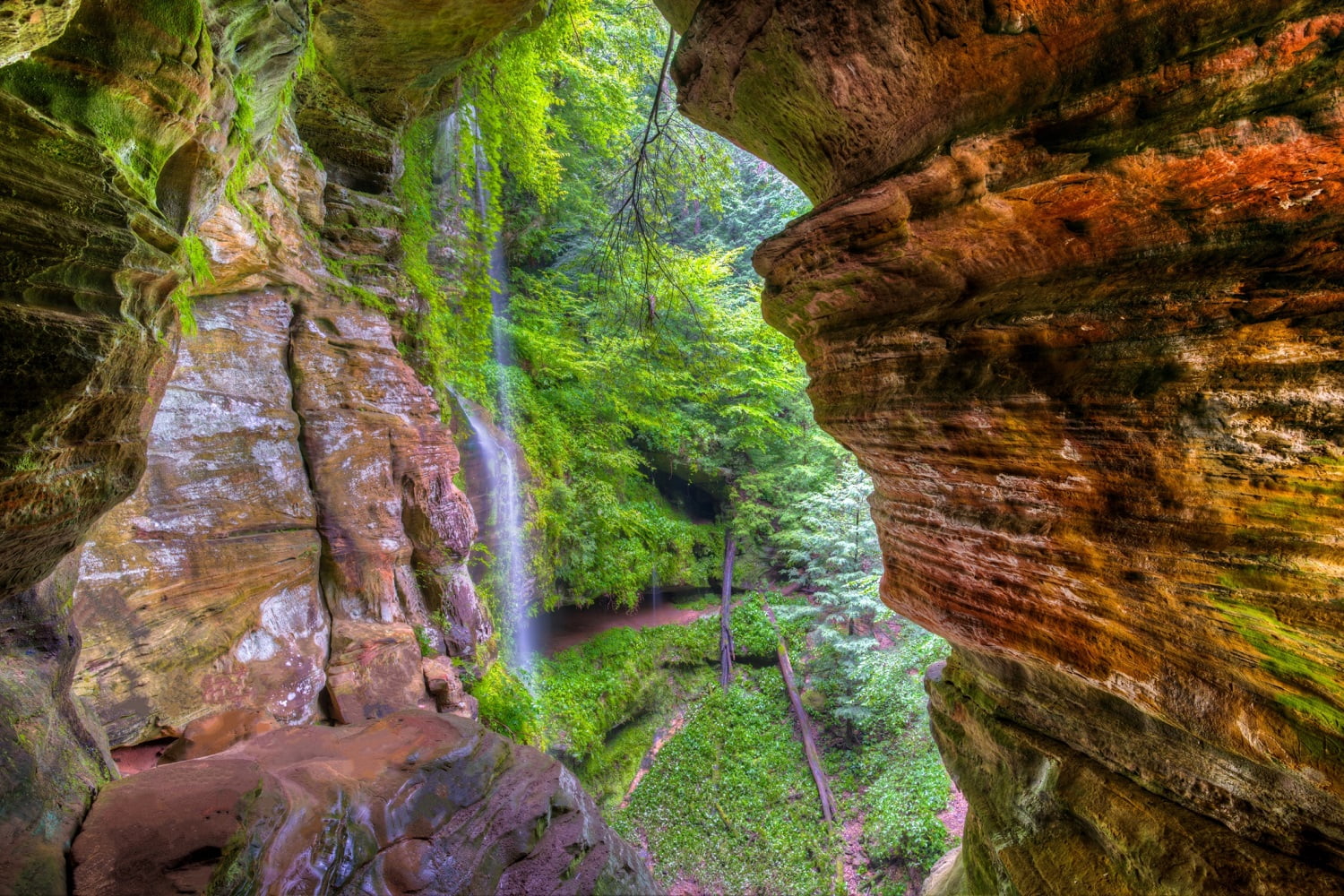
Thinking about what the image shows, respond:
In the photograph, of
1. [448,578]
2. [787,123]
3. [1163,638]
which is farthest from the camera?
Result: [448,578]

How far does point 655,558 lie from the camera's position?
472 inches

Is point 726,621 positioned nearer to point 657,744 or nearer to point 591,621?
point 591,621

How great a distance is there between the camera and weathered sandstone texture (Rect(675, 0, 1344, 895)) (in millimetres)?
1389

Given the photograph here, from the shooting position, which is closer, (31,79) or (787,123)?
(31,79)

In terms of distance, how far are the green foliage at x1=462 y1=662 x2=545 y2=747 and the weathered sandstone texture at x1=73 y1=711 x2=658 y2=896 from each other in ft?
7.84

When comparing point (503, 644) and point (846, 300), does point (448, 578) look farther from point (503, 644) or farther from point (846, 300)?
point (846, 300)

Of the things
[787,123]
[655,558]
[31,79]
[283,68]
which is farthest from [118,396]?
[655,558]

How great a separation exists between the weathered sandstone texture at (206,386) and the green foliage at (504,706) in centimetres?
64

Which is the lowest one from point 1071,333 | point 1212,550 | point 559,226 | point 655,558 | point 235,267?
point 655,558

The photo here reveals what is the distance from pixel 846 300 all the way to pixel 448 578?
18.7 feet

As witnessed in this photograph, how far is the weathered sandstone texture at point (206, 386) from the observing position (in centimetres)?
179

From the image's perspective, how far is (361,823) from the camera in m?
3.10

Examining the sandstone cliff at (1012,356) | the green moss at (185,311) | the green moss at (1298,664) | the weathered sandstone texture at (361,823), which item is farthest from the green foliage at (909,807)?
the green moss at (185,311)

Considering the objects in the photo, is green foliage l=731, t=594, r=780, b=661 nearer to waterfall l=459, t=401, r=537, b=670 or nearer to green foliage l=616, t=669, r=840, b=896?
green foliage l=616, t=669, r=840, b=896
